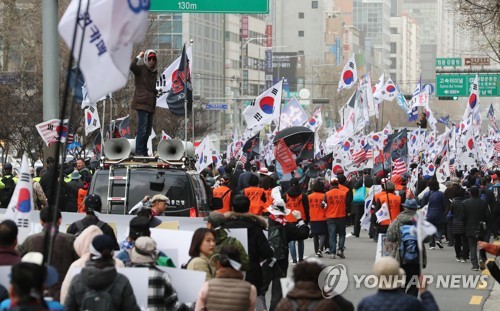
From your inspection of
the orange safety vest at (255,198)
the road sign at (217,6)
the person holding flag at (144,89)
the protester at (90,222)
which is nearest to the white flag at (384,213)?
the orange safety vest at (255,198)

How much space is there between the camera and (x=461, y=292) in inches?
719

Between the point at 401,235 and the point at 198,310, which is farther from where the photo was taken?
the point at 401,235

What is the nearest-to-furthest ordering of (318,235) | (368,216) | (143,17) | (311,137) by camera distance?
(143,17), (318,235), (368,216), (311,137)

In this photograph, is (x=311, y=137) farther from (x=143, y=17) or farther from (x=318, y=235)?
(x=143, y=17)

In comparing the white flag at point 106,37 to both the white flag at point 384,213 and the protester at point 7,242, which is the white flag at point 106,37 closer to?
the protester at point 7,242

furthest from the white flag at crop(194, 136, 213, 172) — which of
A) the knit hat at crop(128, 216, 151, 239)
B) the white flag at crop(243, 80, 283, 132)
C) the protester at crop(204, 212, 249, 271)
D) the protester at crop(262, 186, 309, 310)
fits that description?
the knit hat at crop(128, 216, 151, 239)

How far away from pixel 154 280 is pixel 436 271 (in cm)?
1179

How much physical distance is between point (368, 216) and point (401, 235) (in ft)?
35.5

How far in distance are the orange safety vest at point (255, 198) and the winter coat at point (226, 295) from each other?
10728mm

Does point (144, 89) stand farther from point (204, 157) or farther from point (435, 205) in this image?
point (204, 157)

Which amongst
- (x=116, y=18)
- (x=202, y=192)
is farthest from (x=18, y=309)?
(x=202, y=192)

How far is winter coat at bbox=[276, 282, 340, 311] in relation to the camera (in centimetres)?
838

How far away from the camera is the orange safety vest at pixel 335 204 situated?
76.3ft
